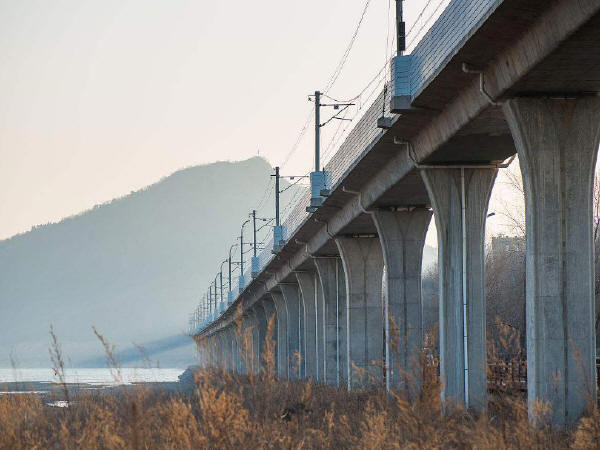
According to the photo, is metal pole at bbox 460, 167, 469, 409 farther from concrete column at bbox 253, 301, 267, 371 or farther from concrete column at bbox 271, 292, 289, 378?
concrete column at bbox 253, 301, 267, 371

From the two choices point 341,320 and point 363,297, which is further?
point 341,320

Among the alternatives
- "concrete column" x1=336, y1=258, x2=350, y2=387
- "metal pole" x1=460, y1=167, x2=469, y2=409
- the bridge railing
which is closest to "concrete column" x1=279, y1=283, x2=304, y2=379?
"concrete column" x1=336, y1=258, x2=350, y2=387

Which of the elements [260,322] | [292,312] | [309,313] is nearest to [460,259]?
[309,313]

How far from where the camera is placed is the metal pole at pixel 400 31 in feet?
85.6

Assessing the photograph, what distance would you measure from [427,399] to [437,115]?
47.8 feet

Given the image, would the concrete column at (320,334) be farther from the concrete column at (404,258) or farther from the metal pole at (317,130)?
the concrete column at (404,258)

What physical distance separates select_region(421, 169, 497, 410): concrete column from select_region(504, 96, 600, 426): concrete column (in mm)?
7967

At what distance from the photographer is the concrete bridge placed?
1794cm

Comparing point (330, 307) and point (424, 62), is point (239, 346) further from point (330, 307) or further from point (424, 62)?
point (330, 307)

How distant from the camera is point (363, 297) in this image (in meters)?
42.2

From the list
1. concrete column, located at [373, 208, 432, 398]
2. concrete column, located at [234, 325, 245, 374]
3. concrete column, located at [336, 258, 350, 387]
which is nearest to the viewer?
concrete column, located at [234, 325, 245, 374]

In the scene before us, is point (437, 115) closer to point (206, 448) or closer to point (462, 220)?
point (462, 220)

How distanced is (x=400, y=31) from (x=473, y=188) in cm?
406

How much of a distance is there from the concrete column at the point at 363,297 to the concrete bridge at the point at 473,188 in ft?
0.16
